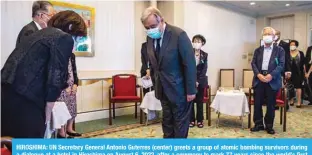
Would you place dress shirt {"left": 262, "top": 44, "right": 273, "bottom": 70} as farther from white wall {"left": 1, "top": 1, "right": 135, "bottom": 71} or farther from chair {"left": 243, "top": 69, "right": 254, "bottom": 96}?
chair {"left": 243, "top": 69, "right": 254, "bottom": 96}

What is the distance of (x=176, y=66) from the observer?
1916 mm

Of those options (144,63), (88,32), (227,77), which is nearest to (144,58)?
(144,63)

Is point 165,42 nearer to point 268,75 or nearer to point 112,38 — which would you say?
point 268,75

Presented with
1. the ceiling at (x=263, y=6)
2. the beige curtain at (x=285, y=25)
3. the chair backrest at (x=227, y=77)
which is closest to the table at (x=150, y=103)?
the chair backrest at (x=227, y=77)

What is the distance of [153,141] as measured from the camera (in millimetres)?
1053

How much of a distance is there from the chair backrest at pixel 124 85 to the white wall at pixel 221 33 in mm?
1912

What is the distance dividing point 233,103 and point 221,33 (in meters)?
3.30

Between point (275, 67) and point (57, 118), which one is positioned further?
point (275, 67)

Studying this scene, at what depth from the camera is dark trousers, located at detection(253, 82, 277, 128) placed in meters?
3.42

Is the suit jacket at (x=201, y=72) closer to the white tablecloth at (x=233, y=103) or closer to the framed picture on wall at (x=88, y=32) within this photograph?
the white tablecloth at (x=233, y=103)

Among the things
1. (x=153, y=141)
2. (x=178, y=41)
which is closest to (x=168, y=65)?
(x=178, y=41)

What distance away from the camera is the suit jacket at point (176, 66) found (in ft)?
6.19

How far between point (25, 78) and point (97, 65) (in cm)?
323

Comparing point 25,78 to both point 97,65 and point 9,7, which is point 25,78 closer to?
point 9,7
